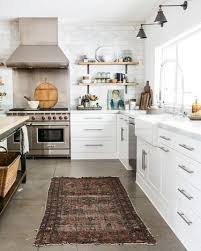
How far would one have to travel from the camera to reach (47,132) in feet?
21.1

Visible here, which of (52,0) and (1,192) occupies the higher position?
(52,0)

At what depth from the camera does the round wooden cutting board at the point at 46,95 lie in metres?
6.86

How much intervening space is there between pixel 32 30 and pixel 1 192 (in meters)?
3.92

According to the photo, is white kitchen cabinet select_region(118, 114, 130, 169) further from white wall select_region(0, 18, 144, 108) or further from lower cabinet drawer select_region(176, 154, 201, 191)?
lower cabinet drawer select_region(176, 154, 201, 191)

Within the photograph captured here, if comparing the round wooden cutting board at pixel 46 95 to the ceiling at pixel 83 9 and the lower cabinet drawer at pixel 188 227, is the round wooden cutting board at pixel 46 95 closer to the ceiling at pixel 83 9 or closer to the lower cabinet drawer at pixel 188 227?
the ceiling at pixel 83 9

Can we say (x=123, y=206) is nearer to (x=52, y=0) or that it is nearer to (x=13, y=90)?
(x=52, y=0)

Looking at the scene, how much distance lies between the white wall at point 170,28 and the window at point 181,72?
163 millimetres

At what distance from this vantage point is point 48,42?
6574 mm

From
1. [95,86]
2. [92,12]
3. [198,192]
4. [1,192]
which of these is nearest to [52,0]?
[92,12]

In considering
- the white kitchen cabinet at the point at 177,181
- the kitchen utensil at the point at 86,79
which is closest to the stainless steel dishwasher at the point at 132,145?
the white kitchen cabinet at the point at 177,181

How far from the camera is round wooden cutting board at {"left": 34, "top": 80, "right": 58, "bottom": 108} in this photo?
6863 millimetres

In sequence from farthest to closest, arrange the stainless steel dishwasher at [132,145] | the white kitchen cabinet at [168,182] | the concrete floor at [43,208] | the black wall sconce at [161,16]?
the stainless steel dishwasher at [132,145] → the black wall sconce at [161,16] → the white kitchen cabinet at [168,182] → the concrete floor at [43,208]

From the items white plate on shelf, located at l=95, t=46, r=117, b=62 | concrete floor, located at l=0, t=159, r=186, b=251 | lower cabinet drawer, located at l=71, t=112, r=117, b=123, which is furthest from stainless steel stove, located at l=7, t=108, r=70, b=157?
white plate on shelf, located at l=95, t=46, r=117, b=62

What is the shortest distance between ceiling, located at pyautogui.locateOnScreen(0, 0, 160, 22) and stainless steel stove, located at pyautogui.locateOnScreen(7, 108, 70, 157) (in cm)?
171
